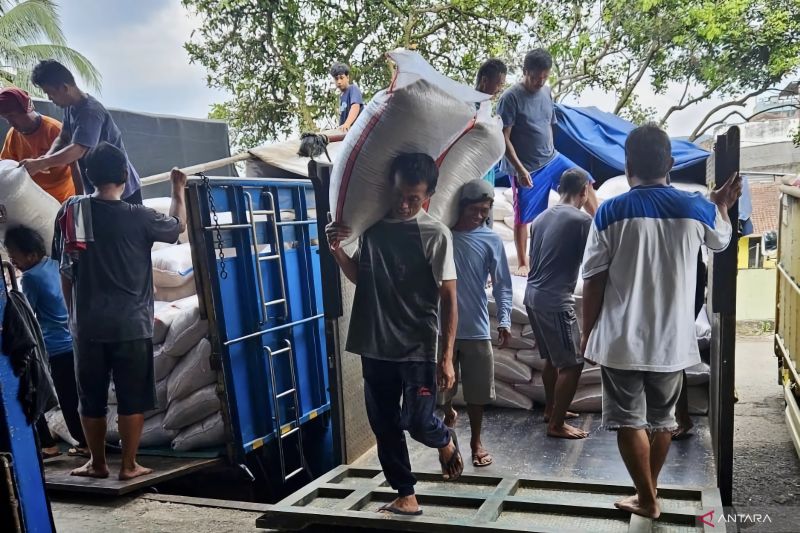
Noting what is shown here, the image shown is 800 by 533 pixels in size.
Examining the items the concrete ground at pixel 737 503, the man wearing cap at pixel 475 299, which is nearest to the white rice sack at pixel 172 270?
the concrete ground at pixel 737 503

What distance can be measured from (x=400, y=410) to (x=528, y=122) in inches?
86.5

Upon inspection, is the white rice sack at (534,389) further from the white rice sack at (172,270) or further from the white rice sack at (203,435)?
the white rice sack at (172,270)

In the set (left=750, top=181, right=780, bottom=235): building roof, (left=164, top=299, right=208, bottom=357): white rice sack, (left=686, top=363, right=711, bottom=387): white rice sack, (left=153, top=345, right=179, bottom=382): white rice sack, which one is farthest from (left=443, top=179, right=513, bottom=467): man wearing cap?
(left=750, top=181, right=780, bottom=235): building roof

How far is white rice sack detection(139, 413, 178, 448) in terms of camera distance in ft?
13.0

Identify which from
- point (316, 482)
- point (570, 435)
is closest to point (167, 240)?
point (316, 482)

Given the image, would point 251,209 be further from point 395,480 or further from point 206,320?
point 395,480

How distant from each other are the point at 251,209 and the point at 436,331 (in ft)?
5.46

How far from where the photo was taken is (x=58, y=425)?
14.1 ft

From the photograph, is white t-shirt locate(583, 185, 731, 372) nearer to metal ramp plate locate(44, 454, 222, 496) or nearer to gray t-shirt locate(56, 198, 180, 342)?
gray t-shirt locate(56, 198, 180, 342)

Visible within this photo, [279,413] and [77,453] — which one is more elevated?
[279,413]

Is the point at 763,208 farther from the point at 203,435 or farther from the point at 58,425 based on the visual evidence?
the point at 58,425

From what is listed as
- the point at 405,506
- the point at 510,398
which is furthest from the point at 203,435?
the point at 510,398

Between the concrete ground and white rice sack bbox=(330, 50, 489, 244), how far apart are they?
172 centimetres

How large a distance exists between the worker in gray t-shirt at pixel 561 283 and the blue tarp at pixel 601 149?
229 centimetres
